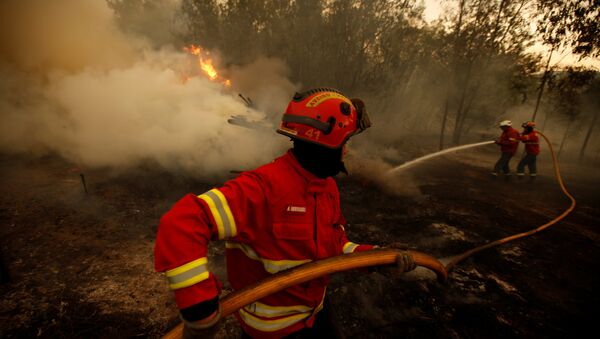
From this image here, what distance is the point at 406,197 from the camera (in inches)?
301

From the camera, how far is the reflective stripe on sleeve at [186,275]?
108 cm

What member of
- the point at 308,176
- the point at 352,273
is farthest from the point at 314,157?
the point at 352,273

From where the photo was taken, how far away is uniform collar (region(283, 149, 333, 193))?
1.61 meters

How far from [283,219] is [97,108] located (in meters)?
10.6

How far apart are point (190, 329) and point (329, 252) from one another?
3.18ft

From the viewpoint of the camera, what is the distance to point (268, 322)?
1630 mm

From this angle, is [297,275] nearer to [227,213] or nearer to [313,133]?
[227,213]

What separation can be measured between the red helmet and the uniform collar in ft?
0.47

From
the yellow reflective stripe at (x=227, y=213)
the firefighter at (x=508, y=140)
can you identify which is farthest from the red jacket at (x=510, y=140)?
the yellow reflective stripe at (x=227, y=213)

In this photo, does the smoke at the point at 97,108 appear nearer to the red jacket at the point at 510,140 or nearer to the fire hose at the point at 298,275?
the fire hose at the point at 298,275

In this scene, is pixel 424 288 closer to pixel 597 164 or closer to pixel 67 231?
pixel 67 231

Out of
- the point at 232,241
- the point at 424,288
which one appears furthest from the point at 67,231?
the point at 424,288

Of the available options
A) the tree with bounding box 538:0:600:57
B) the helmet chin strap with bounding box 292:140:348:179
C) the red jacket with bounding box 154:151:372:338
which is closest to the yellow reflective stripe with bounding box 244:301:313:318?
the red jacket with bounding box 154:151:372:338

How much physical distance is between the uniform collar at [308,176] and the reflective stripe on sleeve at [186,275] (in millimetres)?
739
